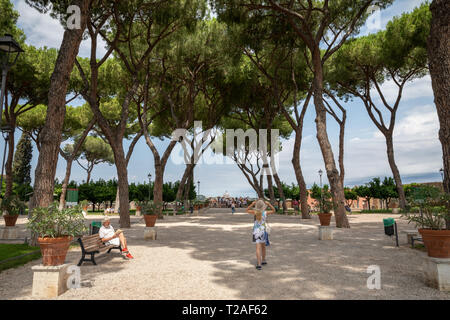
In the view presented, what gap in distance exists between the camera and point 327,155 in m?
11.1

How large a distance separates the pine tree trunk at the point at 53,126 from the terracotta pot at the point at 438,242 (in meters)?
8.04

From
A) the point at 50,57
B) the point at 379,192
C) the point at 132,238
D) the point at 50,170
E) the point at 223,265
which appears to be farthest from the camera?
the point at 379,192

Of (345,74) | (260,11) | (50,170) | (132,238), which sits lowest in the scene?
(132,238)

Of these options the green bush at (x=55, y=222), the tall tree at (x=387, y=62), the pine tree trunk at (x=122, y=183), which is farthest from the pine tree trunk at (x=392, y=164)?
the green bush at (x=55, y=222)

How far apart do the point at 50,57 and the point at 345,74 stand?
19.3m

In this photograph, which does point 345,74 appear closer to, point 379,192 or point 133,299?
point 379,192

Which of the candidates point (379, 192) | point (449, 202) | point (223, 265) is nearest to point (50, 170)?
point (223, 265)

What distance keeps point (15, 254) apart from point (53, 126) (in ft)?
10.6

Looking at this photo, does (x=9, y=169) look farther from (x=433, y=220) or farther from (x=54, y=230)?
(x=433, y=220)

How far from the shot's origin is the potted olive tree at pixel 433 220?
→ 12.9ft

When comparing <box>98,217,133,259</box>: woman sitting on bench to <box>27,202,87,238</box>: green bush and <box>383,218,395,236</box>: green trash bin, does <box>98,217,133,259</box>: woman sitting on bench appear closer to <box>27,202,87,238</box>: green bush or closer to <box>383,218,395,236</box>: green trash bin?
<box>27,202,87,238</box>: green bush

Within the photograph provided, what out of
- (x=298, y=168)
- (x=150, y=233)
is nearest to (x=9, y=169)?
(x=150, y=233)

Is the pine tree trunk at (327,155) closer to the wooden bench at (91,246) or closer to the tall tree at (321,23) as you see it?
the tall tree at (321,23)
